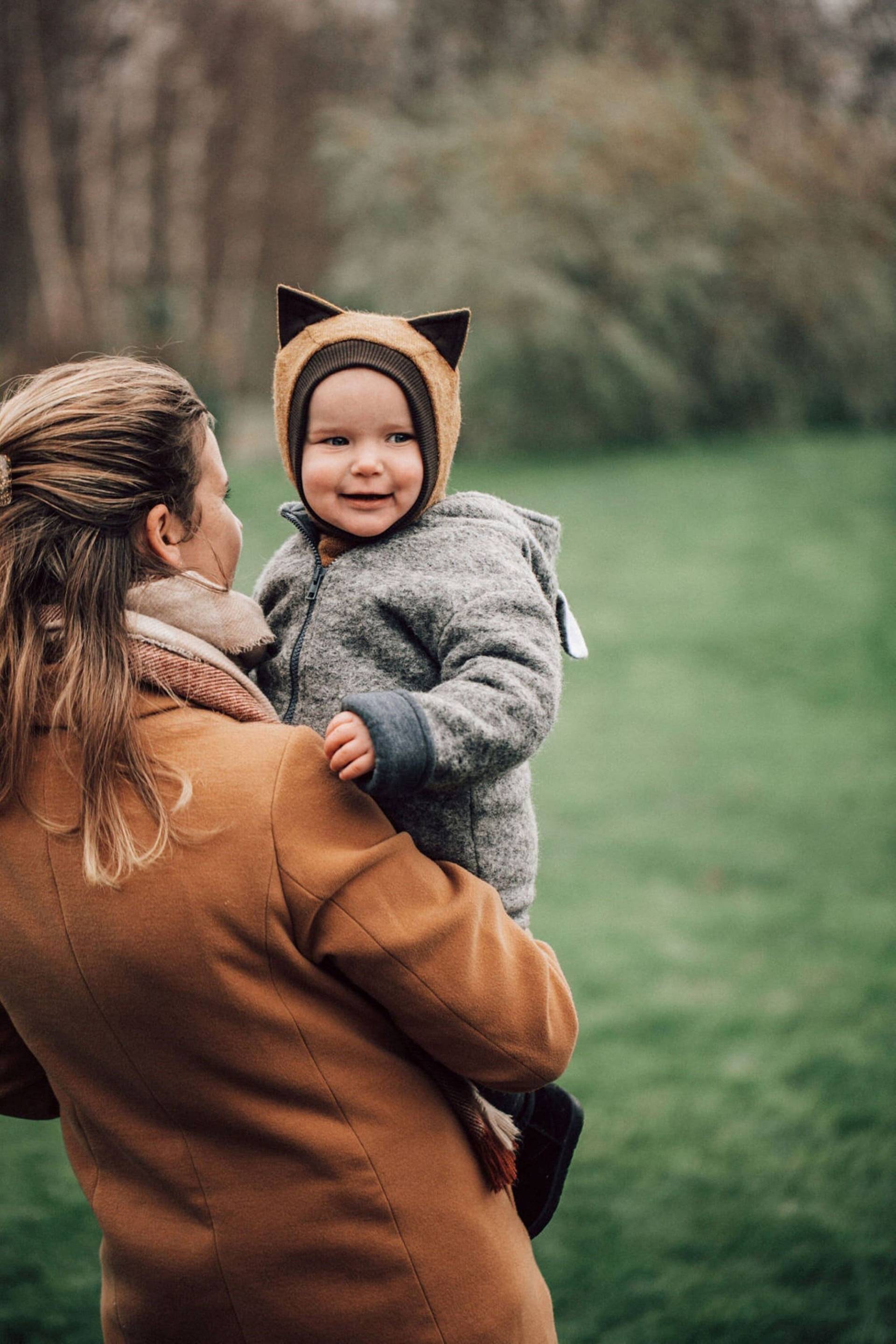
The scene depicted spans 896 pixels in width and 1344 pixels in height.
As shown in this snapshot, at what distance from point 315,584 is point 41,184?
1355 centimetres

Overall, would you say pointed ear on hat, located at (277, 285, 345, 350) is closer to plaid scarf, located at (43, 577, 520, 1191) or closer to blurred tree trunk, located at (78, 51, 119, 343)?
plaid scarf, located at (43, 577, 520, 1191)

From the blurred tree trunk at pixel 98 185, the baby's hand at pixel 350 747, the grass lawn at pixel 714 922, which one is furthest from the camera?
the blurred tree trunk at pixel 98 185

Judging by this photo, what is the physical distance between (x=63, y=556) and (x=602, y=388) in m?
11.5

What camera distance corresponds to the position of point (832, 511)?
35.3 ft

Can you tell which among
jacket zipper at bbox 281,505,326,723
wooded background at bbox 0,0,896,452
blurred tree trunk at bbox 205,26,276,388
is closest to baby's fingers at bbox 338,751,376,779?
jacket zipper at bbox 281,505,326,723

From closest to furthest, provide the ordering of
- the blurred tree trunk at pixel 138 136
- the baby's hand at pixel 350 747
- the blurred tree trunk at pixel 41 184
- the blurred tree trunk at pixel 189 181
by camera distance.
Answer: the baby's hand at pixel 350 747 < the blurred tree trunk at pixel 41 184 < the blurred tree trunk at pixel 138 136 < the blurred tree trunk at pixel 189 181

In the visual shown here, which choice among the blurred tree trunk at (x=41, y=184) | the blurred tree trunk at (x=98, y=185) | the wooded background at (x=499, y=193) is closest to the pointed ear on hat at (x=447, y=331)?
the wooded background at (x=499, y=193)

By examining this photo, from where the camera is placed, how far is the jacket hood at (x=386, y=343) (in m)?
1.49

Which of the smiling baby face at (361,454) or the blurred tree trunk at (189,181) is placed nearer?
the smiling baby face at (361,454)

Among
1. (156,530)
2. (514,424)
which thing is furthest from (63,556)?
(514,424)

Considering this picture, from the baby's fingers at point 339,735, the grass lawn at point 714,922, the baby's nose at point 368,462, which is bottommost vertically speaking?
the grass lawn at point 714,922

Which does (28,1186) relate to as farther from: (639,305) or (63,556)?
(639,305)

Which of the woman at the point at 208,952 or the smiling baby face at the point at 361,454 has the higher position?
the smiling baby face at the point at 361,454

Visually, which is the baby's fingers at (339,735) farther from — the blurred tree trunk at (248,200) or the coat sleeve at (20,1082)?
the blurred tree trunk at (248,200)
